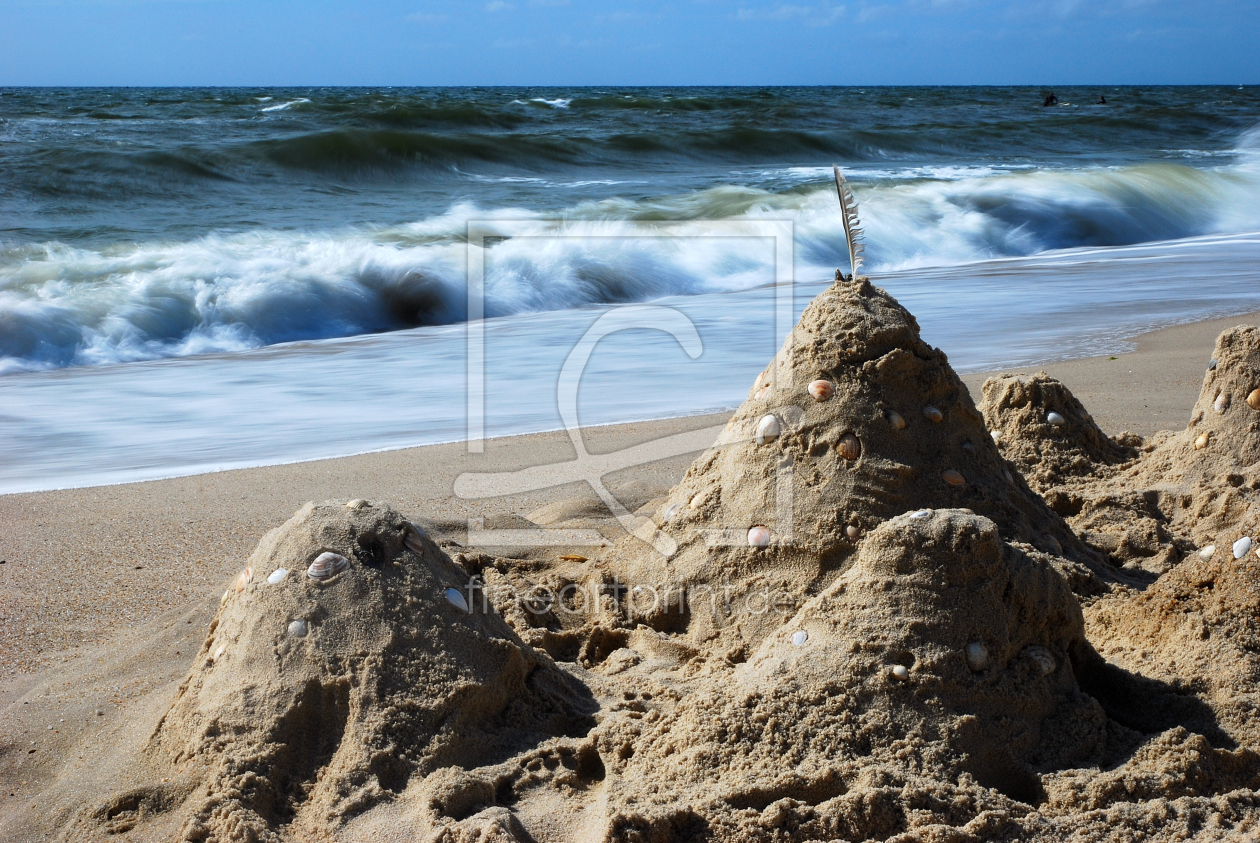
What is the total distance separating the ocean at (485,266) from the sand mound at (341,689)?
3042mm

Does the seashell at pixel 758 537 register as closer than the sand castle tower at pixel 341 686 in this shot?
No

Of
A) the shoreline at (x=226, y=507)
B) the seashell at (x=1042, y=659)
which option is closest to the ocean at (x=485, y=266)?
the shoreline at (x=226, y=507)

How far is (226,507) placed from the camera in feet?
14.5

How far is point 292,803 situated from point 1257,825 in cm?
180

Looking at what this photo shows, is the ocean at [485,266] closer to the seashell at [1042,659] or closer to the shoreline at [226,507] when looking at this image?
the shoreline at [226,507]

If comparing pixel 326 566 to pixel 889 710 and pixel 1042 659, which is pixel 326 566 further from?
pixel 1042 659

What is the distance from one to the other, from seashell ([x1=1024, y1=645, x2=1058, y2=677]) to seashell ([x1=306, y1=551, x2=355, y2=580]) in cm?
147

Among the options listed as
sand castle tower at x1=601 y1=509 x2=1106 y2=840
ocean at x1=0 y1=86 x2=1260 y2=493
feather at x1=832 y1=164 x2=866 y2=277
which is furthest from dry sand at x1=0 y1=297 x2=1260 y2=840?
ocean at x1=0 y1=86 x2=1260 y2=493

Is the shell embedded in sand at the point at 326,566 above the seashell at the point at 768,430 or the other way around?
the other way around

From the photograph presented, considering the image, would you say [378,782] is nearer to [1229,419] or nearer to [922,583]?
[922,583]

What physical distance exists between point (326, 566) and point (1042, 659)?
1.53 meters

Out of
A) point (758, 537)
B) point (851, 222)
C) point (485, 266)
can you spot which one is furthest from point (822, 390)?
point (485, 266)

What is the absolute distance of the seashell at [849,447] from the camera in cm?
296

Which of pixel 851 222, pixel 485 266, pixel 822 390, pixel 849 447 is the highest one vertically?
pixel 851 222
